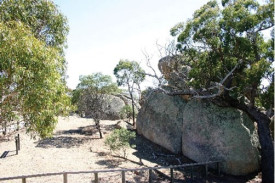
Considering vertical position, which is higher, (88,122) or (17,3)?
(17,3)

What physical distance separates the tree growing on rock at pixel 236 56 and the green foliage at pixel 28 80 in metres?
6.66

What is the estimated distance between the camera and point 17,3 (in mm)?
7980

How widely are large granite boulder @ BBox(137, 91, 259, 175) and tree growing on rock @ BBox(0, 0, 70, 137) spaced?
787cm

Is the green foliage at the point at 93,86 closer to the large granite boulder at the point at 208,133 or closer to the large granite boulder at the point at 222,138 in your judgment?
the large granite boulder at the point at 208,133

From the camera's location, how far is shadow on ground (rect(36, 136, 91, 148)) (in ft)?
52.1

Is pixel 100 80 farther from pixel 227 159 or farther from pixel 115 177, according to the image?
pixel 227 159

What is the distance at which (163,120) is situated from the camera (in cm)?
1572

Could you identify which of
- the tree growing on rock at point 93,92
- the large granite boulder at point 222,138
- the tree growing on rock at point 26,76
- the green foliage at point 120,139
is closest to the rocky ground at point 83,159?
the green foliage at point 120,139

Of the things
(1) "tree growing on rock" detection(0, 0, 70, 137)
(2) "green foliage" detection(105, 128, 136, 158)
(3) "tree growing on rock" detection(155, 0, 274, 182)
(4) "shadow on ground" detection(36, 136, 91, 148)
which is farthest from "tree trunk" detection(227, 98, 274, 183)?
(4) "shadow on ground" detection(36, 136, 91, 148)

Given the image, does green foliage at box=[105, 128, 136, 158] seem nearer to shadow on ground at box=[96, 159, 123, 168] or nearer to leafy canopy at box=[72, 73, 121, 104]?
shadow on ground at box=[96, 159, 123, 168]

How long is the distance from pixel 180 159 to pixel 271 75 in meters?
7.16

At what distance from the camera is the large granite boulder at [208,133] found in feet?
38.7

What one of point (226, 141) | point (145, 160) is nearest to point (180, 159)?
point (145, 160)

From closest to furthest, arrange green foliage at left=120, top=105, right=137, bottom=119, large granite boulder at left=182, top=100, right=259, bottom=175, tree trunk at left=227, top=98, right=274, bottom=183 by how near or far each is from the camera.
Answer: tree trunk at left=227, top=98, right=274, bottom=183
large granite boulder at left=182, top=100, right=259, bottom=175
green foliage at left=120, top=105, right=137, bottom=119
